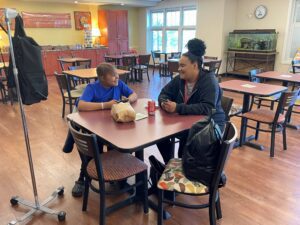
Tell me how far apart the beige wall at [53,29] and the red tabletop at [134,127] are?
751cm

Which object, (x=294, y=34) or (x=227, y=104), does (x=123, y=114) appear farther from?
(x=294, y=34)

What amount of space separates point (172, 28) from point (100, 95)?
8.13 metres

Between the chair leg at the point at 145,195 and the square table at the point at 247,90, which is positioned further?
the square table at the point at 247,90

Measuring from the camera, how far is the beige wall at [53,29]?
27.0 ft

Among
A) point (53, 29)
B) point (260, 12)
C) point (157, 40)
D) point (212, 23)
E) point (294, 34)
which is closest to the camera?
point (294, 34)

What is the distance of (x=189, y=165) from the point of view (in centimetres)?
154

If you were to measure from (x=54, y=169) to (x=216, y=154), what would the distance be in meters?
1.84

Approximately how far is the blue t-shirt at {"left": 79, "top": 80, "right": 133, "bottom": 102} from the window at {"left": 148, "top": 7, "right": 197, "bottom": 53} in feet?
24.4

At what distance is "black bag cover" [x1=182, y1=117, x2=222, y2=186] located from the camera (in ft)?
4.75

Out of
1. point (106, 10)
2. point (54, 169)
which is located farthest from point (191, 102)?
point (106, 10)

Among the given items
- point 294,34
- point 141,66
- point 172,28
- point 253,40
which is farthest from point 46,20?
point 294,34

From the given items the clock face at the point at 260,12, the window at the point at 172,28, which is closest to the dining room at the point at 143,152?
the clock face at the point at 260,12

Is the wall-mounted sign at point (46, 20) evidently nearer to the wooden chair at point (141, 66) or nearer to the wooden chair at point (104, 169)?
the wooden chair at point (141, 66)

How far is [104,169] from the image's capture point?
1782 millimetres
